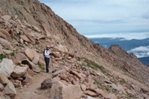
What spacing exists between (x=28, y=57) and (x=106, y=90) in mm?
5682

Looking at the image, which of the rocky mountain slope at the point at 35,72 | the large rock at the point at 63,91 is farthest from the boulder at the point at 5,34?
the large rock at the point at 63,91

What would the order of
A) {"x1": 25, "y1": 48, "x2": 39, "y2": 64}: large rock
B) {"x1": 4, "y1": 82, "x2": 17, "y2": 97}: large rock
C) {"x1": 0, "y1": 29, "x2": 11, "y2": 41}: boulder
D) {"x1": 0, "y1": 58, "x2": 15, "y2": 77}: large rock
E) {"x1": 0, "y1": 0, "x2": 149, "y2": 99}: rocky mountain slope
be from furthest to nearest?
{"x1": 0, "y1": 29, "x2": 11, "y2": 41}: boulder, {"x1": 25, "y1": 48, "x2": 39, "y2": 64}: large rock, {"x1": 0, "y1": 58, "x2": 15, "y2": 77}: large rock, {"x1": 0, "y1": 0, "x2": 149, "y2": 99}: rocky mountain slope, {"x1": 4, "y1": 82, "x2": 17, "y2": 97}: large rock

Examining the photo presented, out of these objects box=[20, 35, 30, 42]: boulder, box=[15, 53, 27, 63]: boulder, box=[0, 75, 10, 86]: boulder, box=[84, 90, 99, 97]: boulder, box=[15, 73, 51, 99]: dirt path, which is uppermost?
box=[20, 35, 30, 42]: boulder

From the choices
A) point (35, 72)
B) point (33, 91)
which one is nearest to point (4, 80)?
point (33, 91)

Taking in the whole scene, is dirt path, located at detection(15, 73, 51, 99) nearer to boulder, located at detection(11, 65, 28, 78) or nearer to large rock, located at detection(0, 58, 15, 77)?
boulder, located at detection(11, 65, 28, 78)

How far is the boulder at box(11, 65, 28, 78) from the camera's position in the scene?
19641 mm

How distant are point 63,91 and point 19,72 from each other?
9.02 ft

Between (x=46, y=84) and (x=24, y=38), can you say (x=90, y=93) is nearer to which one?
(x=46, y=84)

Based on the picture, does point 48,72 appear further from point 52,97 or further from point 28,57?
point 52,97

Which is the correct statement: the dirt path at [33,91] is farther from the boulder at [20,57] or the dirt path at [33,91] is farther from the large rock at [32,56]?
the large rock at [32,56]

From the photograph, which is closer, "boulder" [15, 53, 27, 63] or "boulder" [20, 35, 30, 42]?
"boulder" [15, 53, 27, 63]

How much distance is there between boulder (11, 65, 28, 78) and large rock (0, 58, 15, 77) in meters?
0.22

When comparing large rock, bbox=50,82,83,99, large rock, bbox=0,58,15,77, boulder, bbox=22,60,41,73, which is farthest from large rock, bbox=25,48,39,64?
large rock, bbox=50,82,83,99

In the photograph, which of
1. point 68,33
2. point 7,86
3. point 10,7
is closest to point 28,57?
point 7,86
